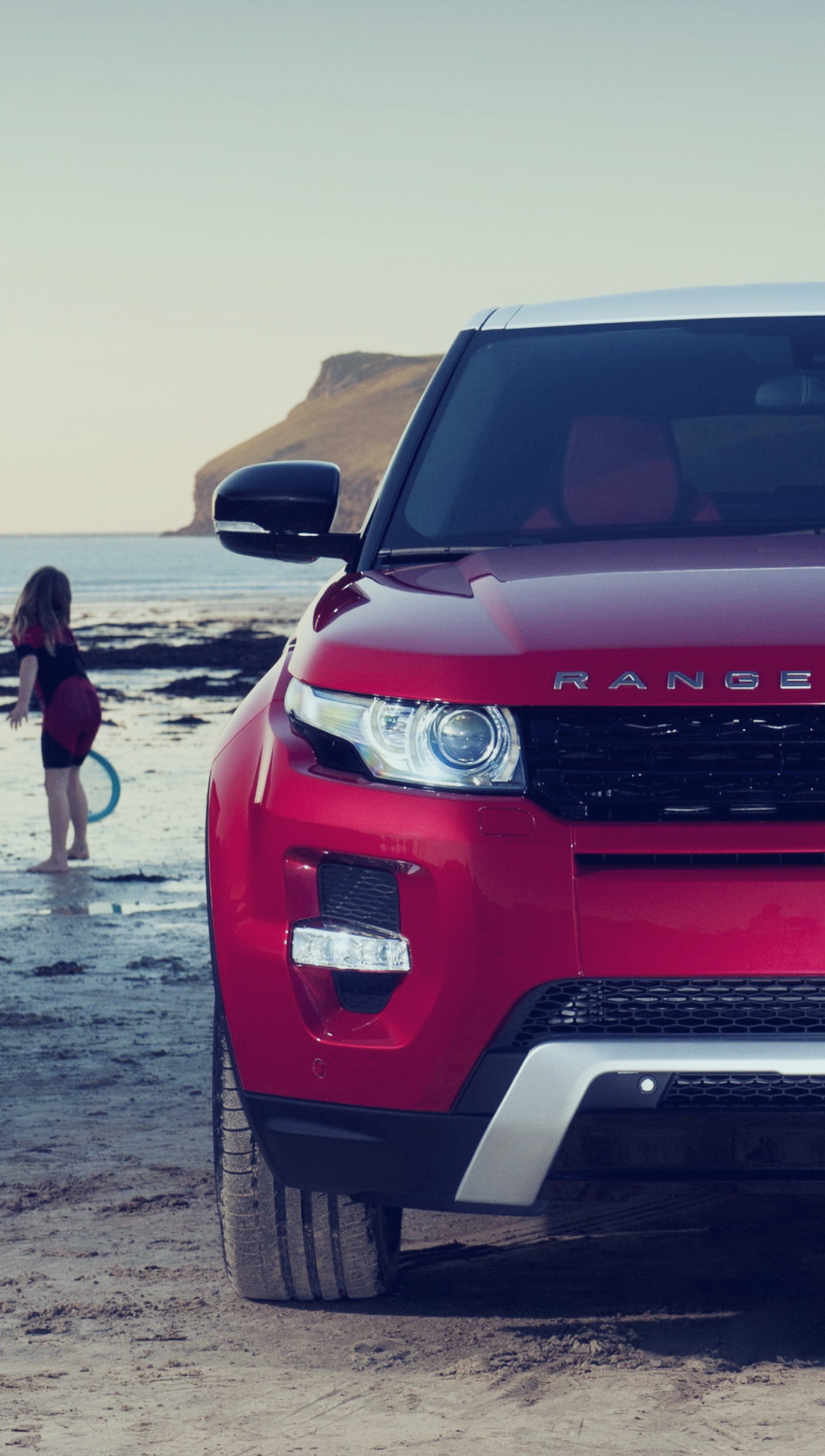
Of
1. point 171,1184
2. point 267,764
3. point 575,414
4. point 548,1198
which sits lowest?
point 171,1184

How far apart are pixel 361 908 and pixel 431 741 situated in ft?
0.94

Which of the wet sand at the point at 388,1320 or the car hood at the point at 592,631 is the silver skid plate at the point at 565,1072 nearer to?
the wet sand at the point at 388,1320

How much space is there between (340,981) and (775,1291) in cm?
123

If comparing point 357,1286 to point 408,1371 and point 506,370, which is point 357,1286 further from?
point 506,370

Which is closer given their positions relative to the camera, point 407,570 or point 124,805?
point 407,570

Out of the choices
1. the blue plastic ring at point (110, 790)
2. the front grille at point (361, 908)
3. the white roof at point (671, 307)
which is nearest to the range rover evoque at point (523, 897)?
the front grille at point (361, 908)

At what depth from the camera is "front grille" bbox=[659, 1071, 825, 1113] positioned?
2.89 meters

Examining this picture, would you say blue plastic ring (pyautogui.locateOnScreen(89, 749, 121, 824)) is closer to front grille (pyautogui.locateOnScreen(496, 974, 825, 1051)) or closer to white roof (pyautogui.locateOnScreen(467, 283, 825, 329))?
white roof (pyautogui.locateOnScreen(467, 283, 825, 329))

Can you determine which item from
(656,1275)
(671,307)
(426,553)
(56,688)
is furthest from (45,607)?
(656,1275)

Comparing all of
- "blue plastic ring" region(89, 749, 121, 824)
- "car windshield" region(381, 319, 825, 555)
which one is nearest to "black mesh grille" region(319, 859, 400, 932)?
"car windshield" region(381, 319, 825, 555)

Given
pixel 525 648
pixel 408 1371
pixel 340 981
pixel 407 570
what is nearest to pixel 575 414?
pixel 407 570

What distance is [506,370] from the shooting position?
448cm

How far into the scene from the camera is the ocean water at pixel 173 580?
60406 millimetres

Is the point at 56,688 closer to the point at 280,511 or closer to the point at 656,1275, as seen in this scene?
the point at 280,511
